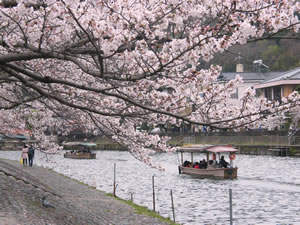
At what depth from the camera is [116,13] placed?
9.02 m

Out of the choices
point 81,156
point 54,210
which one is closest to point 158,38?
point 54,210

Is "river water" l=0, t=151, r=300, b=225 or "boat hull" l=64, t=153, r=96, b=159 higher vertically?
"boat hull" l=64, t=153, r=96, b=159

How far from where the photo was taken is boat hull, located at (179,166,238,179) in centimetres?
3466

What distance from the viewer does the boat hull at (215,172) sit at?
34.7 m

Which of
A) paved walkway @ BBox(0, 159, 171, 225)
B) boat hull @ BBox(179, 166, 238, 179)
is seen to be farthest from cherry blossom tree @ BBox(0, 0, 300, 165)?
boat hull @ BBox(179, 166, 238, 179)

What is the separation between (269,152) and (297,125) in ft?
30.3

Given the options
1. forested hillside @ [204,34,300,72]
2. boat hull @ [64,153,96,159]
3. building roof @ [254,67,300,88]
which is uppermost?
forested hillside @ [204,34,300,72]

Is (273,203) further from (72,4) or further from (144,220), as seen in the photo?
(72,4)

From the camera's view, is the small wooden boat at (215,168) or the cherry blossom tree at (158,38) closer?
the cherry blossom tree at (158,38)

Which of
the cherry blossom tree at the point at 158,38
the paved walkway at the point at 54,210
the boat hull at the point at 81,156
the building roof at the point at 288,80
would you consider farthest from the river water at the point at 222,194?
the building roof at the point at 288,80

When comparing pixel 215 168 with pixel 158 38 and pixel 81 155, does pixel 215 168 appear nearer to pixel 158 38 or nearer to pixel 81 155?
pixel 158 38

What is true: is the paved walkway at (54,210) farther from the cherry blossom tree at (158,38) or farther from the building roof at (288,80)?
the building roof at (288,80)

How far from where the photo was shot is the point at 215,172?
35688 mm

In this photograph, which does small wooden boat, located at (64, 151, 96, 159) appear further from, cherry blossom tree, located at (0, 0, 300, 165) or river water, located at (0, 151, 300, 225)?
cherry blossom tree, located at (0, 0, 300, 165)
